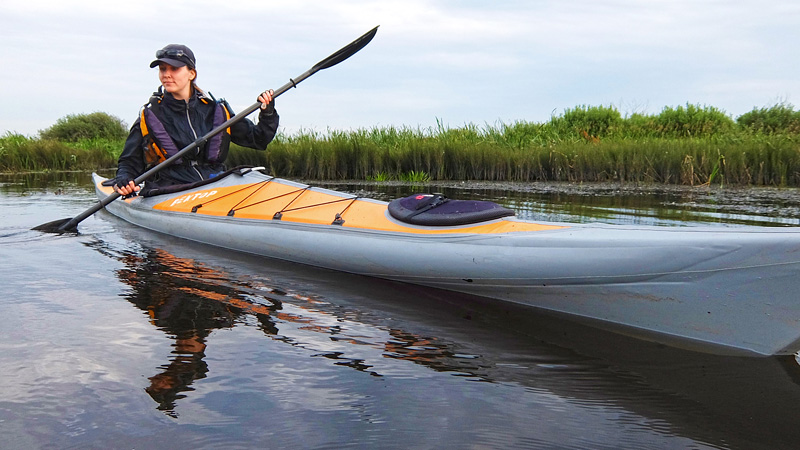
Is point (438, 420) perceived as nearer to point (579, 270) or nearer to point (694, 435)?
point (694, 435)

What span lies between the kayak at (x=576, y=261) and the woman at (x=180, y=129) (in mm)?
1163

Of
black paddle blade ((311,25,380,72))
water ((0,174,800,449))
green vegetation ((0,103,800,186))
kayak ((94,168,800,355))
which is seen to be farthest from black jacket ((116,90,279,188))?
green vegetation ((0,103,800,186))

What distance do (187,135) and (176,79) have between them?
444 millimetres

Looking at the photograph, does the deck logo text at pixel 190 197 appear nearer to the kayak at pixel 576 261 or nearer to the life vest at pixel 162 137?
the life vest at pixel 162 137

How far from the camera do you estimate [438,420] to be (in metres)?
2.00

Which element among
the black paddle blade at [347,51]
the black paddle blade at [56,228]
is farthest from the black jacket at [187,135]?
the black paddle blade at [56,228]

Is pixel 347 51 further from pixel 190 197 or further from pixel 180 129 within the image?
pixel 190 197

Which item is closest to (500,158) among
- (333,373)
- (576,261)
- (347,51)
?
(347,51)

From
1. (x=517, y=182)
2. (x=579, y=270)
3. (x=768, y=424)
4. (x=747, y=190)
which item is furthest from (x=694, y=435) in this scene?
(x=517, y=182)

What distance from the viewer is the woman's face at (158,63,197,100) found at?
4812 mm

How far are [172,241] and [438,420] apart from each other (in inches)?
141

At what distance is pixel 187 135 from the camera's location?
505 centimetres

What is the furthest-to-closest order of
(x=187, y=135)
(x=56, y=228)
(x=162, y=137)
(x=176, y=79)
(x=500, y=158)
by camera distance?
1. (x=500, y=158)
2. (x=56, y=228)
3. (x=187, y=135)
4. (x=162, y=137)
5. (x=176, y=79)

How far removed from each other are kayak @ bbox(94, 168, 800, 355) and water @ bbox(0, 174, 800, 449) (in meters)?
0.11
